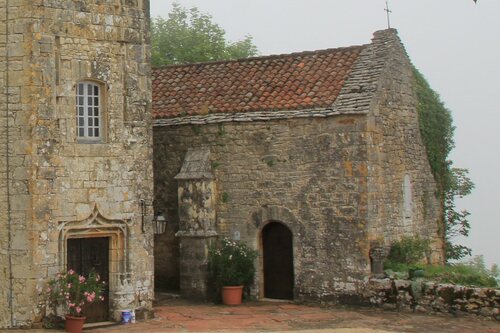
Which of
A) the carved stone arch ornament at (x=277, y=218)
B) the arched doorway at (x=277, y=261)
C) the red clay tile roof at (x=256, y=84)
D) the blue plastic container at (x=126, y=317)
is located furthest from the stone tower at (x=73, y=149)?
the arched doorway at (x=277, y=261)

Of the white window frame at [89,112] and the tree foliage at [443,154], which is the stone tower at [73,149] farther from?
the tree foliage at [443,154]

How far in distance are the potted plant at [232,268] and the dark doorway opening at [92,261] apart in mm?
3445

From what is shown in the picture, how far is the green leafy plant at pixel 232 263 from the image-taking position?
1925cm

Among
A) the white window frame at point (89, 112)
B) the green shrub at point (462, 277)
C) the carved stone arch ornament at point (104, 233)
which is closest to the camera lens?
the carved stone arch ornament at point (104, 233)

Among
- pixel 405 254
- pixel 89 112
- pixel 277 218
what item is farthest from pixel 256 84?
pixel 405 254

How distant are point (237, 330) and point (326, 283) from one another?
3.59 m

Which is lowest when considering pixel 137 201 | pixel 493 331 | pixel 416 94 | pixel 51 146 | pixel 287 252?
pixel 493 331

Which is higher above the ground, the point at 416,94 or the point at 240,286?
the point at 416,94

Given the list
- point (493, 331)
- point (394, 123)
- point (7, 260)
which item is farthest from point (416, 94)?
point (7, 260)

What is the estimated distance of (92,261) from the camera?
16750mm

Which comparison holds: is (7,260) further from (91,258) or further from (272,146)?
(272,146)

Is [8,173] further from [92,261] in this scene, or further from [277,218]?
[277,218]

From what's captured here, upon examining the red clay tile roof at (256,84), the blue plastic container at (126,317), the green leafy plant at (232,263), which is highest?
the red clay tile roof at (256,84)

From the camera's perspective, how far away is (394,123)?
1991cm
